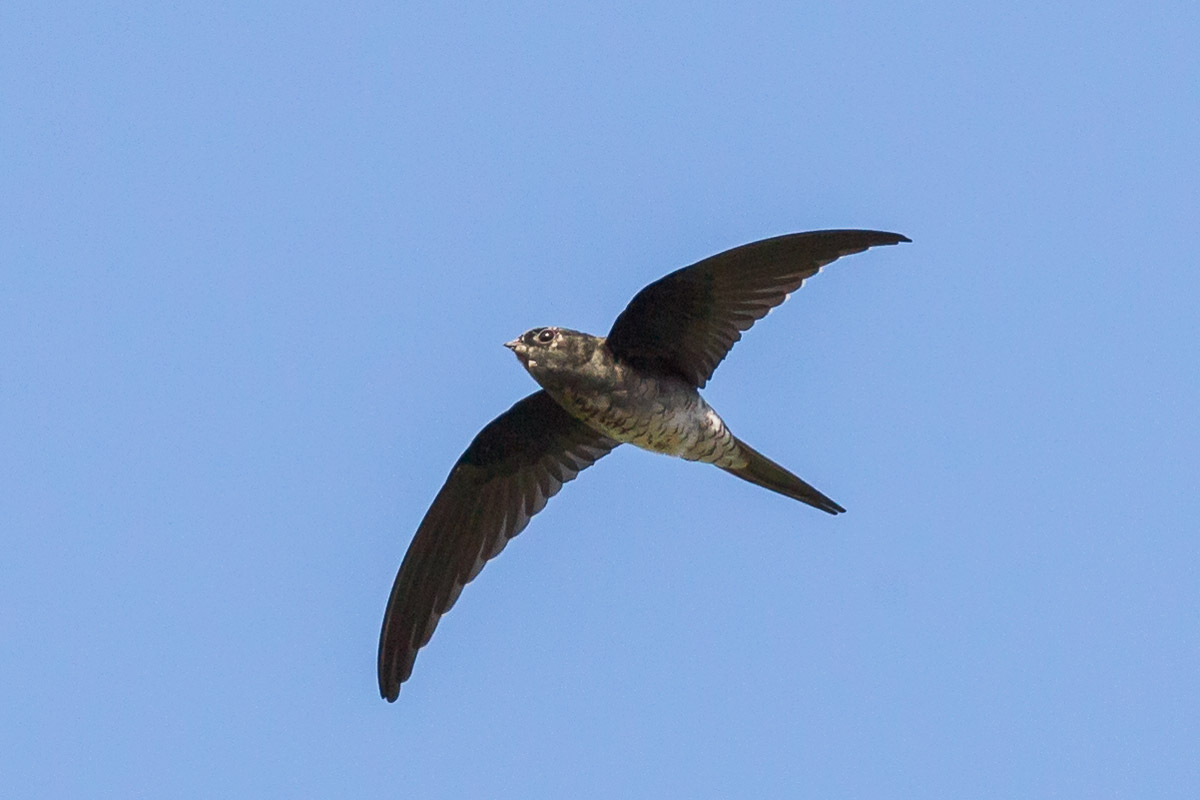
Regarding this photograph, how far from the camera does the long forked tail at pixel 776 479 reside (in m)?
9.53

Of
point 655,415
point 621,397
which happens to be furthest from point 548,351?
point 655,415

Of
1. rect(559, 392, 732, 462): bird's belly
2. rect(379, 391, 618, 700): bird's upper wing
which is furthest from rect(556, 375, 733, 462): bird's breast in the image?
rect(379, 391, 618, 700): bird's upper wing

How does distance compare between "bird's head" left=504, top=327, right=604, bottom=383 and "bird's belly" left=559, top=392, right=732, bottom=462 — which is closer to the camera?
"bird's head" left=504, top=327, right=604, bottom=383

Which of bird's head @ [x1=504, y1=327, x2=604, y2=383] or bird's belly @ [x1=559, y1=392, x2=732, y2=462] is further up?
bird's head @ [x1=504, y1=327, x2=604, y2=383]

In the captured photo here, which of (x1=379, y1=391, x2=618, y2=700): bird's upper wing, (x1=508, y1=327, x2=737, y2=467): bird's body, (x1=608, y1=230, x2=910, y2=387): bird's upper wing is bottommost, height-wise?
(x1=379, y1=391, x2=618, y2=700): bird's upper wing

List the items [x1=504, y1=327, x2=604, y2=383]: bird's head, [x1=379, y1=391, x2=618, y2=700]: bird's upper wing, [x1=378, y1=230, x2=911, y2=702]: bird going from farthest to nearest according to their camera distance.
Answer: [x1=379, y1=391, x2=618, y2=700]: bird's upper wing → [x1=378, y1=230, x2=911, y2=702]: bird → [x1=504, y1=327, x2=604, y2=383]: bird's head

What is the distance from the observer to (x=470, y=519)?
9.88 metres

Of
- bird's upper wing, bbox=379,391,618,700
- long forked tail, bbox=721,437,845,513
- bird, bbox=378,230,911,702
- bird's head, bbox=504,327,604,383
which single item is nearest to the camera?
bird's head, bbox=504,327,604,383

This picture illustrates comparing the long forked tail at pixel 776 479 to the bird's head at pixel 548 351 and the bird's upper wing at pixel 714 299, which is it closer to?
the bird's upper wing at pixel 714 299

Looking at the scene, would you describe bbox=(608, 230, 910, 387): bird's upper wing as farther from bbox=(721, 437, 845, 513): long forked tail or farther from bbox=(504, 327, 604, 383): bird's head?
bbox=(721, 437, 845, 513): long forked tail

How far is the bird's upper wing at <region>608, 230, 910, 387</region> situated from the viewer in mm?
9055

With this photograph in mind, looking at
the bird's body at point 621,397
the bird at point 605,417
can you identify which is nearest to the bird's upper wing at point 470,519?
the bird at point 605,417

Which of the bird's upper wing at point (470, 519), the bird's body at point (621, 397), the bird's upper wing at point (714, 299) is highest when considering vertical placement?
the bird's upper wing at point (714, 299)

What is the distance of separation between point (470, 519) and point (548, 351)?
4.29ft
